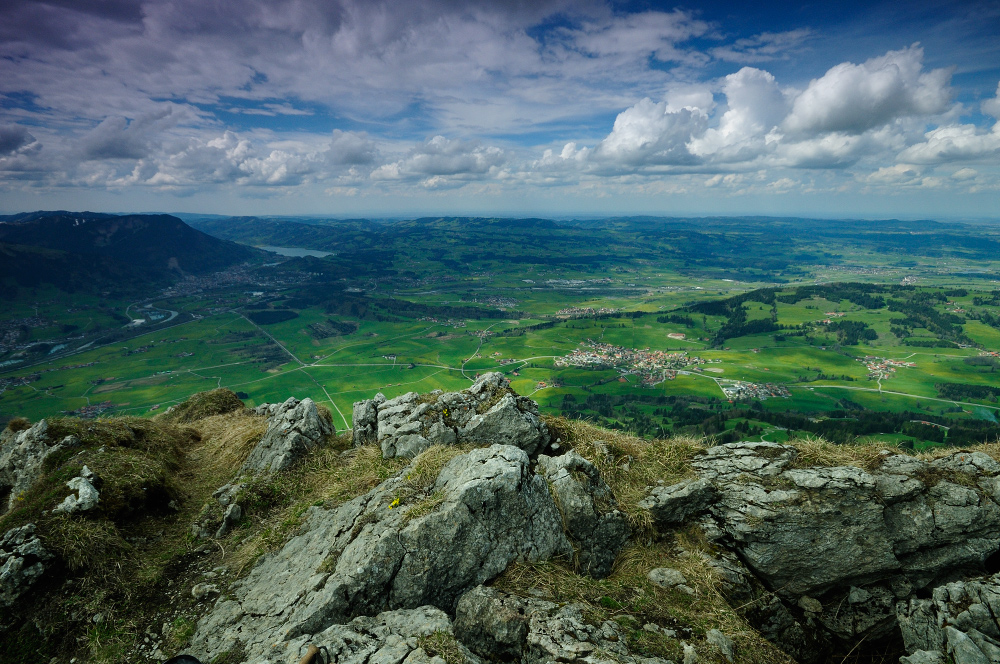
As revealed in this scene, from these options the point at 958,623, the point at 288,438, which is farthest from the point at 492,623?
the point at 288,438

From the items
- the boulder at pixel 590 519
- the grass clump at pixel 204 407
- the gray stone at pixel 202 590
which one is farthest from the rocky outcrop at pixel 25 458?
the boulder at pixel 590 519

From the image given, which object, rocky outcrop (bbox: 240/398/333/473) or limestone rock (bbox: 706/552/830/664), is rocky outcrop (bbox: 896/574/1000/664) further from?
rocky outcrop (bbox: 240/398/333/473)

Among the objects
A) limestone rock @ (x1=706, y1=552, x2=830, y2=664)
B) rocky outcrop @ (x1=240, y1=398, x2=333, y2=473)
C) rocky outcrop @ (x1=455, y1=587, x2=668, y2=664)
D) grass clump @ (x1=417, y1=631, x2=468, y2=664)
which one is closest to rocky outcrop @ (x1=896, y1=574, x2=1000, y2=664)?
limestone rock @ (x1=706, y1=552, x2=830, y2=664)

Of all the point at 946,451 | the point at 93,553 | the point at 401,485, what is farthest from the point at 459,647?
the point at 946,451

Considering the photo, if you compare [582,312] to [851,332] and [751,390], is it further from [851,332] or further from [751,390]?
[851,332]

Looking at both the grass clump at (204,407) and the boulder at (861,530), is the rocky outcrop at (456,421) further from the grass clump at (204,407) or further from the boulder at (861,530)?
the grass clump at (204,407)
